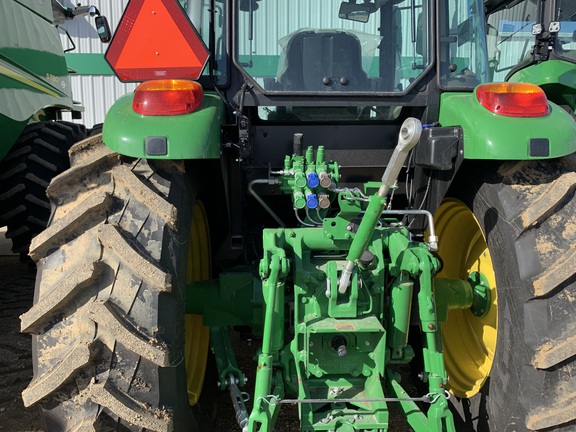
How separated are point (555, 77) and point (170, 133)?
A: 13.7ft

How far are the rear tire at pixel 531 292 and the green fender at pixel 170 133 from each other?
1037mm

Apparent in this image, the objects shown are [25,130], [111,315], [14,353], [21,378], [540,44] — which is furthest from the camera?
[540,44]

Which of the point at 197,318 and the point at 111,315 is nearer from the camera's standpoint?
the point at 111,315

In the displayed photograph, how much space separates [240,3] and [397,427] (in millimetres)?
2048

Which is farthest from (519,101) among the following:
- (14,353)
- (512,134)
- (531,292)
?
(14,353)

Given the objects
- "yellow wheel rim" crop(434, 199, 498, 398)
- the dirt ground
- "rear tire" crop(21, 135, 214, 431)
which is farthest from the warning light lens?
the dirt ground

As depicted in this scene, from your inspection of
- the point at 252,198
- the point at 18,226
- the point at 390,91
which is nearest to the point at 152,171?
the point at 252,198

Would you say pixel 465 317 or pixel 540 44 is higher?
pixel 540 44

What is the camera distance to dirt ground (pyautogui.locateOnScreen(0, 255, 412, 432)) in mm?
2641

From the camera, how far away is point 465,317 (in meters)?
2.50

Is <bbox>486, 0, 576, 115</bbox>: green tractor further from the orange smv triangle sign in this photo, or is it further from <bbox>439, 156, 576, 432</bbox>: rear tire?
the orange smv triangle sign

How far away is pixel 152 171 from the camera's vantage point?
1960 mm

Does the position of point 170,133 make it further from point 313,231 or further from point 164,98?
point 313,231

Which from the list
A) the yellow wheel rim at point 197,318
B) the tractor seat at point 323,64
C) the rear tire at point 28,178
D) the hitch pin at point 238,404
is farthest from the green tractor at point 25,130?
the hitch pin at point 238,404
